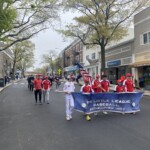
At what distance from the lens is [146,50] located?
3014 centimetres

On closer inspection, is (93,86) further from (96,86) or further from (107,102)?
(107,102)

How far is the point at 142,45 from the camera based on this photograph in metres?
31.2

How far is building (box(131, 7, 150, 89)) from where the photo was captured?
2969 centimetres

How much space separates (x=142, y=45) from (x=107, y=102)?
20559 mm

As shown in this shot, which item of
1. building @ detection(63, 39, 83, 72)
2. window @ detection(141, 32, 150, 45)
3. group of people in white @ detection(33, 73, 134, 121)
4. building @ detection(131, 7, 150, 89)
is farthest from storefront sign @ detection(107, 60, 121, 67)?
group of people in white @ detection(33, 73, 134, 121)

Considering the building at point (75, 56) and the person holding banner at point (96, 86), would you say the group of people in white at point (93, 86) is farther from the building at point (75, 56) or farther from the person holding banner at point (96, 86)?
the building at point (75, 56)

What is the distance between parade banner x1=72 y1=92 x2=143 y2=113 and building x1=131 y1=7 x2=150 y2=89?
53.8 ft

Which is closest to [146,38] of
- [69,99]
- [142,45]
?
[142,45]

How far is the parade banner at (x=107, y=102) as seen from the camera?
38.2 ft

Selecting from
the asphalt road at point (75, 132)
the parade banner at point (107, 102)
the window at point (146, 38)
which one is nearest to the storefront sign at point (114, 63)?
the window at point (146, 38)

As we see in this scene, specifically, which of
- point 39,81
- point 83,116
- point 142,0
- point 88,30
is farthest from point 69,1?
point 83,116

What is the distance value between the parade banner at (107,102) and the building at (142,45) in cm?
1639

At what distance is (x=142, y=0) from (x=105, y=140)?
98.5 feet

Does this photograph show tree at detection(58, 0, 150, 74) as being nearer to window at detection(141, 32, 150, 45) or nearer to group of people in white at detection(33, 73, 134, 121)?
window at detection(141, 32, 150, 45)
